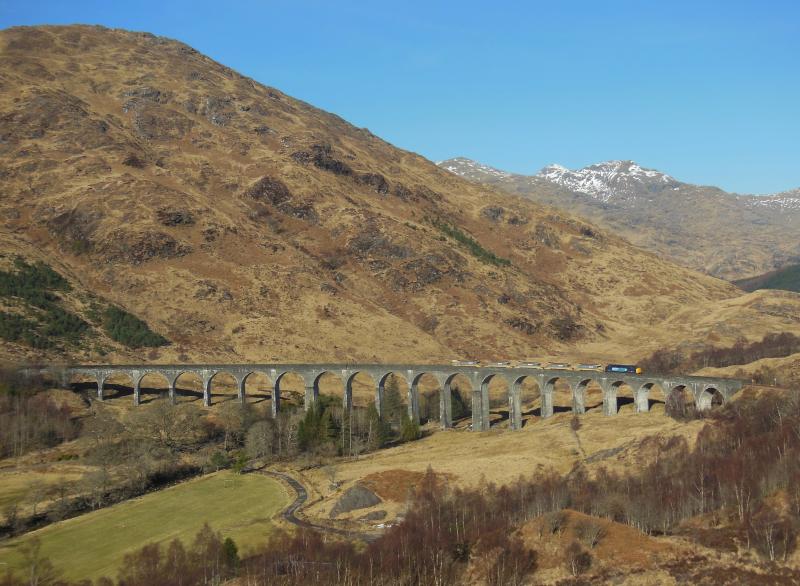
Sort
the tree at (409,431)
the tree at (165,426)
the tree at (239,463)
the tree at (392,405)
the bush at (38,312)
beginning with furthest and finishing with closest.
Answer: the bush at (38,312) → the tree at (392,405) → the tree at (409,431) → the tree at (165,426) → the tree at (239,463)

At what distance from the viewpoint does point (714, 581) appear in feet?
165

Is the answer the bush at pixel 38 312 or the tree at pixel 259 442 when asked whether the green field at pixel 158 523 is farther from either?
the bush at pixel 38 312

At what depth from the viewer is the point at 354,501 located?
244ft

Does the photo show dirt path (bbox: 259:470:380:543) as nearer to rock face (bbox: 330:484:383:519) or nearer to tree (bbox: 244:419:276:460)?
rock face (bbox: 330:484:383:519)

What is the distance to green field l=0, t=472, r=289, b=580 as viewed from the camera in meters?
61.8

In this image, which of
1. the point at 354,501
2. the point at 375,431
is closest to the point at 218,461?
the point at 375,431

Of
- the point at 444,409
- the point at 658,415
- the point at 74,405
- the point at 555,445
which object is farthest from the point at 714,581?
the point at 74,405

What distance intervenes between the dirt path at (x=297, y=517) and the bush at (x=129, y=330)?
74.1 metres

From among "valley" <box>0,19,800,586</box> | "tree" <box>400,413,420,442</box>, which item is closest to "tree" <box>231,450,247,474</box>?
"valley" <box>0,19,800,586</box>

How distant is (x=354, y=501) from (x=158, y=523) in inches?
744

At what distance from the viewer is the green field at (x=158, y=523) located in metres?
61.8

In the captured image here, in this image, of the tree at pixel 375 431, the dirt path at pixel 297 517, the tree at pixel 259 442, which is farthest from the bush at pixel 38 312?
the dirt path at pixel 297 517

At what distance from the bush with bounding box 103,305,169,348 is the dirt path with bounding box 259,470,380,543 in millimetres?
74119

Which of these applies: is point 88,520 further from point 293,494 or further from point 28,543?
point 293,494
